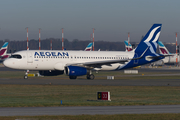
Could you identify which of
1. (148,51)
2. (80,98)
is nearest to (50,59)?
(148,51)

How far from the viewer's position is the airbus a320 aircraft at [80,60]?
5219 centimetres

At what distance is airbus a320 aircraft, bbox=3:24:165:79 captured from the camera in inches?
2055

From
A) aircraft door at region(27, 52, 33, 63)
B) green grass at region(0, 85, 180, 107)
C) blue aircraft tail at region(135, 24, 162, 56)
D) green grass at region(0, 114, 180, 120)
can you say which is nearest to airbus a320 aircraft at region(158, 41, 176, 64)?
blue aircraft tail at region(135, 24, 162, 56)

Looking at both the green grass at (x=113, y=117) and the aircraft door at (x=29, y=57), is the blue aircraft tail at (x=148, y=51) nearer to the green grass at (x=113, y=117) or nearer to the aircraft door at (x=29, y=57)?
the aircraft door at (x=29, y=57)

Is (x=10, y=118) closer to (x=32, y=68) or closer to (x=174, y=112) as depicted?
(x=174, y=112)

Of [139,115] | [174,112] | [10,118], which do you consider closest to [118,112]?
[139,115]

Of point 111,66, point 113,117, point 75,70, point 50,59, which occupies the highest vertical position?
point 50,59

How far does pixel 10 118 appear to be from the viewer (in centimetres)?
1731

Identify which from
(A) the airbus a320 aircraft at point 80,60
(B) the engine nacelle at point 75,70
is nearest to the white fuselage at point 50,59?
(A) the airbus a320 aircraft at point 80,60

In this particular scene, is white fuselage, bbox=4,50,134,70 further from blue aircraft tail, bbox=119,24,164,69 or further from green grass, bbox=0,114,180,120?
green grass, bbox=0,114,180,120

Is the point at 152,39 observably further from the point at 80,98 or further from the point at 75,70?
the point at 80,98

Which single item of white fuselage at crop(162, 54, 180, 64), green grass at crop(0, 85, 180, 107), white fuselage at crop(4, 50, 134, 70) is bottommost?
green grass at crop(0, 85, 180, 107)

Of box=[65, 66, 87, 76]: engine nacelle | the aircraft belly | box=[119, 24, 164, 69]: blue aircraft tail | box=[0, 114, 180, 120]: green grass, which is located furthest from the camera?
box=[119, 24, 164, 69]: blue aircraft tail

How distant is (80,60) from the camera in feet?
183
